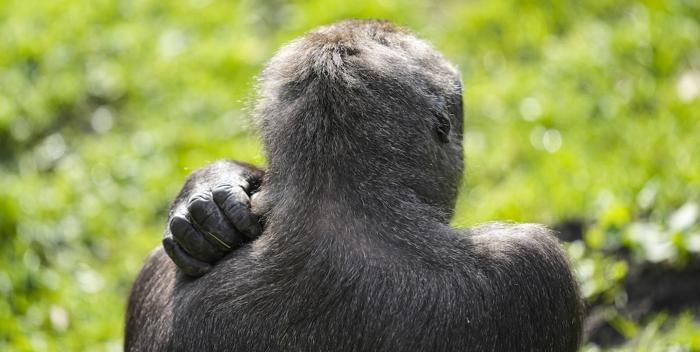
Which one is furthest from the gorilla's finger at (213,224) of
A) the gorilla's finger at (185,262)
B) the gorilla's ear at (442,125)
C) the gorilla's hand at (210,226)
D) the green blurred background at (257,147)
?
the green blurred background at (257,147)

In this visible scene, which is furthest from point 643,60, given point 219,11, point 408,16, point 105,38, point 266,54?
point 105,38

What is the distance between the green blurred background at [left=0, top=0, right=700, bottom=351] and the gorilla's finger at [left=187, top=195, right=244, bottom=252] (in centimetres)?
115

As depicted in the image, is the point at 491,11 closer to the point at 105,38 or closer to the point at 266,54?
the point at 266,54

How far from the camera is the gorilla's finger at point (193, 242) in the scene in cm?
463

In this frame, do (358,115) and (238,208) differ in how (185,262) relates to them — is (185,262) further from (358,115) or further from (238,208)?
(358,115)

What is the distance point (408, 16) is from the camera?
9867 millimetres

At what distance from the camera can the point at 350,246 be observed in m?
4.30

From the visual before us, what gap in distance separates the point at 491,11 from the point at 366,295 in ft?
19.0

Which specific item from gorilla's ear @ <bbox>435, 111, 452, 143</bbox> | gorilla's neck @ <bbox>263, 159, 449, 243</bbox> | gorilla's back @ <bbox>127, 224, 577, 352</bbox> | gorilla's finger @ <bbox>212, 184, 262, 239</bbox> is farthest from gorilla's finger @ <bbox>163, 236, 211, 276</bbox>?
gorilla's ear @ <bbox>435, 111, 452, 143</bbox>

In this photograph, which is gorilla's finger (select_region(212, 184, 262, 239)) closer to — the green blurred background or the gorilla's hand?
the gorilla's hand

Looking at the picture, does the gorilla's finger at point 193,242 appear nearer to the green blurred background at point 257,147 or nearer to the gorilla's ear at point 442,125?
the gorilla's ear at point 442,125

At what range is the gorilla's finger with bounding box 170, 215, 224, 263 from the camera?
4.63m

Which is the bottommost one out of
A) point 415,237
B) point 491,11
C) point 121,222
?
point 121,222

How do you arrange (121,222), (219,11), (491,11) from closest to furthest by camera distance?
(121,222) < (491,11) < (219,11)
